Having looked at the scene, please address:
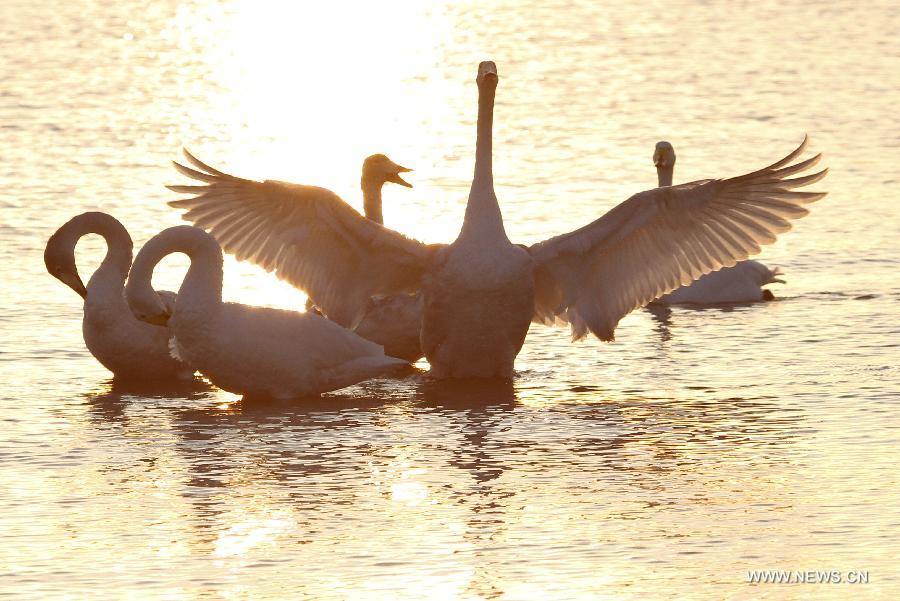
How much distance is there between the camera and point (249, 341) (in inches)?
447

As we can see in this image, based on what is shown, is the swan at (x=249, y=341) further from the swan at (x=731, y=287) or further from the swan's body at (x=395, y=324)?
the swan at (x=731, y=287)

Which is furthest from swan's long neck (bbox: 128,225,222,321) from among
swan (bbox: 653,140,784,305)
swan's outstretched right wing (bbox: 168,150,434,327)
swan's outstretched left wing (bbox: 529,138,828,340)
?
swan (bbox: 653,140,784,305)

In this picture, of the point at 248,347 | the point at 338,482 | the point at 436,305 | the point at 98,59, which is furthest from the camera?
the point at 98,59

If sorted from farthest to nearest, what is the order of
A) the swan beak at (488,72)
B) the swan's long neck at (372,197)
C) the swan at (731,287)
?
the swan at (731,287), the swan's long neck at (372,197), the swan beak at (488,72)

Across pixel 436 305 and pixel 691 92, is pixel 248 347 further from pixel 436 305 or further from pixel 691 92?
pixel 691 92

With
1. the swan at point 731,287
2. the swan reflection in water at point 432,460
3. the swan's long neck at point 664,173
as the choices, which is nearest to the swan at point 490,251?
the swan reflection in water at point 432,460

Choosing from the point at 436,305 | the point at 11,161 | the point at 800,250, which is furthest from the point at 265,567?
the point at 11,161

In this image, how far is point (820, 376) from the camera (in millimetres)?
11992

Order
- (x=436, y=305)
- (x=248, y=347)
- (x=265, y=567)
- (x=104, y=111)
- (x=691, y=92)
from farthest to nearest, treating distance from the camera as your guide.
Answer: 1. (x=691, y=92)
2. (x=104, y=111)
3. (x=436, y=305)
4. (x=248, y=347)
5. (x=265, y=567)

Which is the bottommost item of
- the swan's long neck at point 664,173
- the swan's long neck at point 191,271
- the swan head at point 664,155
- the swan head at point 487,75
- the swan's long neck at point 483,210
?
the swan's long neck at point 191,271

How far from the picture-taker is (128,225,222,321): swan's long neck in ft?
37.3

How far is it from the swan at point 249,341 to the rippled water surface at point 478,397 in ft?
0.65

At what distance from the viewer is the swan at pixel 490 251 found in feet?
40.2

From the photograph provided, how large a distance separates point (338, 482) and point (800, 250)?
8.25 meters
